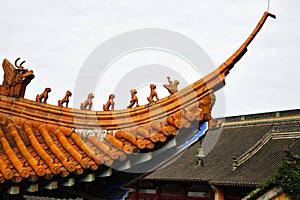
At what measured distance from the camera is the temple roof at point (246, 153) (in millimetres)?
18042

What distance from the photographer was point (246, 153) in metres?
19.7

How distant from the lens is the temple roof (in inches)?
710

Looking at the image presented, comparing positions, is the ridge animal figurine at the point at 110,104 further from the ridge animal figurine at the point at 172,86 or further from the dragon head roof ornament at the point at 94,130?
the ridge animal figurine at the point at 172,86

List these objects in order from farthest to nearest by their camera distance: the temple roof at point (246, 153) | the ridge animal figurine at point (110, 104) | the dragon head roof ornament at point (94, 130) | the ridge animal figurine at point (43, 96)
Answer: the temple roof at point (246, 153), the ridge animal figurine at point (43, 96), the ridge animal figurine at point (110, 104), the dragon head roof ornament at point (94, 130)

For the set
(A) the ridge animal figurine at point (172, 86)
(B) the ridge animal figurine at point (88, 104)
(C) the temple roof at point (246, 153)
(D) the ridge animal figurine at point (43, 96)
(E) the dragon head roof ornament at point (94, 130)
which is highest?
(C) the temple roof at point (246, 153)

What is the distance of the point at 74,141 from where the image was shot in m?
4.41

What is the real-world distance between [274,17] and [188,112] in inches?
55.7

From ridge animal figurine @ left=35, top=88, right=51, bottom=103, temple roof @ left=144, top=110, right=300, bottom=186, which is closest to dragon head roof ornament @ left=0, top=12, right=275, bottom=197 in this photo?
ridge animal figurine @ left=35, top=88, right=51, bottom=103

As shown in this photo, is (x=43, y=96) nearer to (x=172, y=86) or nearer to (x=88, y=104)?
(x=88, y=104)

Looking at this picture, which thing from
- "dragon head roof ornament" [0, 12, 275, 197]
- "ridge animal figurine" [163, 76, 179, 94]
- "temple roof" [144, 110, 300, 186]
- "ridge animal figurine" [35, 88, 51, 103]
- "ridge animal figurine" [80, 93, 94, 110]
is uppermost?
"temple roof" [144, 110, 300, 186]

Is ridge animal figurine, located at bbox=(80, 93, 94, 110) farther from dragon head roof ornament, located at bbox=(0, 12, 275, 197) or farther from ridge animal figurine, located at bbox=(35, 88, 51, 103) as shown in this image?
ridge animal figurine, located at bbox=(35, 88, 51, 103)

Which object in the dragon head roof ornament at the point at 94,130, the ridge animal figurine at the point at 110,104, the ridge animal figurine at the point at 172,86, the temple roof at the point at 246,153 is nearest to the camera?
the dragon head roof ornament at the point at 94,130

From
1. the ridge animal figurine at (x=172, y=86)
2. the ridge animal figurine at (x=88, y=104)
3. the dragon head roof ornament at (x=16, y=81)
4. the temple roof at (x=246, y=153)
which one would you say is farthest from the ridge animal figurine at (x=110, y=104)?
the temple roof at (x=246, y=153)

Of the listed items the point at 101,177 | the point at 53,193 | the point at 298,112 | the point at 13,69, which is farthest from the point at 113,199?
the point at 298,112
